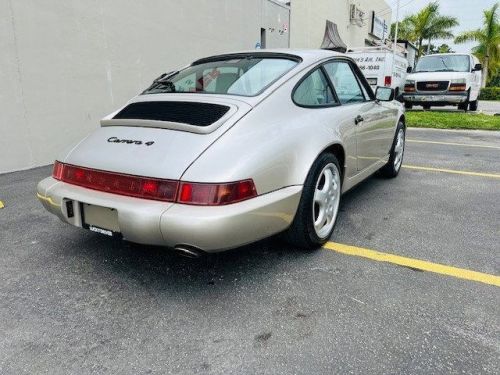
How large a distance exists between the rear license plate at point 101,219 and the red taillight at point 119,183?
123 millimetres

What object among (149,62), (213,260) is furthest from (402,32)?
(213,260)

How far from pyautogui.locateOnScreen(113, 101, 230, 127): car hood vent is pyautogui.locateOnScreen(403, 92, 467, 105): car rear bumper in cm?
1211

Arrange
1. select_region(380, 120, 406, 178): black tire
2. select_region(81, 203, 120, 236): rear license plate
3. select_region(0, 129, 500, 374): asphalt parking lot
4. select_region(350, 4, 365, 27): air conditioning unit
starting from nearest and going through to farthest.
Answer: select_region(0, 129, 500, 374): asphalt parking lot → select_region(81, 203, 120, 236): rear license plate → select_region(380, 120, 406, 178): black tire → select_region(350, 4, 365, 27): air conditioning unit

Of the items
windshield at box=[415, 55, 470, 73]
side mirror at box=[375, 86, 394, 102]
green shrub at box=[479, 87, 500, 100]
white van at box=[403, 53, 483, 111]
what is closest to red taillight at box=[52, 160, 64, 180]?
side mirror at box=[375, 86, 394, 102]

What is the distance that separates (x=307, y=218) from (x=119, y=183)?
4.06 feet

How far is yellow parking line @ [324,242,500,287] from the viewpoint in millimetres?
2583

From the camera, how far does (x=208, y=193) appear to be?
2143mm

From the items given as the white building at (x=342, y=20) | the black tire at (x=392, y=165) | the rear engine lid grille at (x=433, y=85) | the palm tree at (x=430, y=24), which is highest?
the palm tree at (x=430, y=24)

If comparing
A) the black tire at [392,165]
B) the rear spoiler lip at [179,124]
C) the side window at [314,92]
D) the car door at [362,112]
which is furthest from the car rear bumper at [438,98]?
the rear spoiler lip at [179,124]

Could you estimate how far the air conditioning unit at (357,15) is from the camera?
22.5 meters

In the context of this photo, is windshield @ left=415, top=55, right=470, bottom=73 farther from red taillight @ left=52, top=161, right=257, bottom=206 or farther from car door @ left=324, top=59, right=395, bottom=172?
red taillight @ left=52, top=161, right=257, bottom=206

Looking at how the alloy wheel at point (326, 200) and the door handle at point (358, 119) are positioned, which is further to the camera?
the door handle at point (358, 119)

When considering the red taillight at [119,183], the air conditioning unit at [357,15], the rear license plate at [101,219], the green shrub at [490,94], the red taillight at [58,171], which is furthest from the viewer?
the green shrub at [490,94]

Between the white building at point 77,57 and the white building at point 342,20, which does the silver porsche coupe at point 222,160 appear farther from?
the white building at point 342,20
